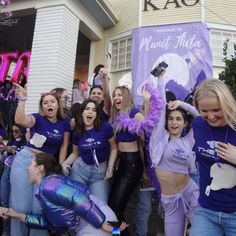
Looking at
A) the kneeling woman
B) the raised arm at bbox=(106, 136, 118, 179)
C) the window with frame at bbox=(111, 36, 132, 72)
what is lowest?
the kneeling woman

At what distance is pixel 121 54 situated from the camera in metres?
11.1

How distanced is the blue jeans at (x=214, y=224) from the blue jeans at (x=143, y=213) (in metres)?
2.04

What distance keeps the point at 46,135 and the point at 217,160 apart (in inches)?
91.5

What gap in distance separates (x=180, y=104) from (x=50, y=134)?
5.51 feet

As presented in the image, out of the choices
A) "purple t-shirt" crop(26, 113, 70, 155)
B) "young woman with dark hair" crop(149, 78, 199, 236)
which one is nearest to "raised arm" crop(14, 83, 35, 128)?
"purple t-shirt" crop(26, 113, 70, 155)

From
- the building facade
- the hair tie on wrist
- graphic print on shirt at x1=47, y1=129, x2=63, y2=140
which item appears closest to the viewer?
the hair tie on wrist

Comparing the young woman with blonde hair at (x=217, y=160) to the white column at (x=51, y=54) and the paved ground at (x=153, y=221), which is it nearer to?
the paved ground at (x=153, y=221)

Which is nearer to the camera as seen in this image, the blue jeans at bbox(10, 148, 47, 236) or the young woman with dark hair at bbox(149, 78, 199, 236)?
the young woman with dark hair at bbox(149, 78, 199, 236)

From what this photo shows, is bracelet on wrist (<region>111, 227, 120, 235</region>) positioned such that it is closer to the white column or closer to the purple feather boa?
the purple feather boa

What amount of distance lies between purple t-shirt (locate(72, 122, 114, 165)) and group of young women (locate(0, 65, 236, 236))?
0.01m

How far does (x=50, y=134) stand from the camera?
13.4ft

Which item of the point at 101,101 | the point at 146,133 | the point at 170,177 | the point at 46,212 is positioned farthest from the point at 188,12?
the point at 46,212

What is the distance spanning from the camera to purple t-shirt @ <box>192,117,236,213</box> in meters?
2.28

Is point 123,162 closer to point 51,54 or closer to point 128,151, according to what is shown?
point 128,151
